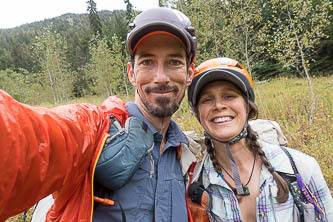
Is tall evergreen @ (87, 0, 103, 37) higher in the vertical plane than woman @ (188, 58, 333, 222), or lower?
higher

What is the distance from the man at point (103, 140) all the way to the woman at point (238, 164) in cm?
27

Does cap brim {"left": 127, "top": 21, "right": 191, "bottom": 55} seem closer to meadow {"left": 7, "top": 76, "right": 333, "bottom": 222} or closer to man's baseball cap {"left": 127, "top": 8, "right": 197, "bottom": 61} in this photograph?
man's baseball cap {"left": 127, "top": 8, "right": 197, "bottom": 61}

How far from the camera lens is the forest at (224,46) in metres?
7.37

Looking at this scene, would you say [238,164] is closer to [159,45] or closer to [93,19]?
[159,45]

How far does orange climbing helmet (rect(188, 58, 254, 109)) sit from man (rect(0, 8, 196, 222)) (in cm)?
12

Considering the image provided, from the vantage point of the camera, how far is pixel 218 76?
1.71 m

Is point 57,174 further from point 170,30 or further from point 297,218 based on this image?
point 297,218

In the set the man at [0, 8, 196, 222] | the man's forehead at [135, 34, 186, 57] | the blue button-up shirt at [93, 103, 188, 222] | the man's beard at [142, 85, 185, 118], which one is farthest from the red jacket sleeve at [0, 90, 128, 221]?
the man's forehead at [135, 34, 186, 57]

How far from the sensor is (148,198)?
129cm

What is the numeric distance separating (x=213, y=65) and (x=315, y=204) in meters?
1.29

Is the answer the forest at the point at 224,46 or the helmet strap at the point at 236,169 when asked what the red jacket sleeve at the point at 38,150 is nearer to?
the helmet strap at the point at 236,169

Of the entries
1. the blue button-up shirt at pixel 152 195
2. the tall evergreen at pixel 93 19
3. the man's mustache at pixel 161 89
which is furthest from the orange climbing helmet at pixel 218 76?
the tall evergreen at pixel 93 19

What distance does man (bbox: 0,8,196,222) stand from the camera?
2.24 feet

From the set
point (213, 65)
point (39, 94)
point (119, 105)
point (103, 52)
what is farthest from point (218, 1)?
point (39, 94)
